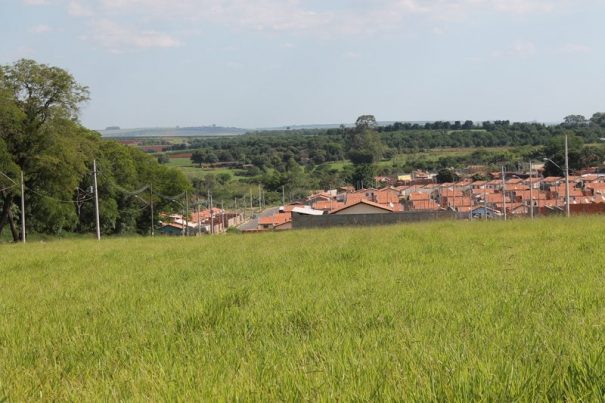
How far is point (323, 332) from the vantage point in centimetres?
441

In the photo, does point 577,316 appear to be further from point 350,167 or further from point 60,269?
point 350,167

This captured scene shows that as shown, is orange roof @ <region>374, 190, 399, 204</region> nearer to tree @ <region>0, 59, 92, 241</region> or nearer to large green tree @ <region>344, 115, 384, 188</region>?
tree @ <region>0, 59, 92, 241</region>

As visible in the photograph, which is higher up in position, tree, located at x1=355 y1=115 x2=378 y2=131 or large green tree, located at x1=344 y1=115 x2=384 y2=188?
tree, located at x1=355 y1=115 x2=378 y2=131

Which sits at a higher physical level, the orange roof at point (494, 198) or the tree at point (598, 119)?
the tree at point (598, 119)

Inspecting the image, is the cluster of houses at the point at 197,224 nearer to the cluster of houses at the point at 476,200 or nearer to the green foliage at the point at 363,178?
the cluster of houses at the point at 476,200

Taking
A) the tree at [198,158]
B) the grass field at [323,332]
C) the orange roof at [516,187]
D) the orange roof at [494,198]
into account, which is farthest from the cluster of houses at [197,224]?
the tree at [198,158]

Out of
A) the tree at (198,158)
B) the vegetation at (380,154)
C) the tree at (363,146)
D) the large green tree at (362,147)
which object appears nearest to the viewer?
the vegetation at (380,154)

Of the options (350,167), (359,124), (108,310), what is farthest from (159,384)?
(359,124)

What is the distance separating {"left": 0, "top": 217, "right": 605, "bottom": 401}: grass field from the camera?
2928 mm

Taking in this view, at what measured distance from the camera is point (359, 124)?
170 m

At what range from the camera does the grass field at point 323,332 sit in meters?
2.93

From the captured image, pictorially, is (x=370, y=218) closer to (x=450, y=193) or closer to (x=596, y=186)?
(x=450, y=193)

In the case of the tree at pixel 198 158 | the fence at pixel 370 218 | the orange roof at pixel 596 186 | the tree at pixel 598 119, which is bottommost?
the orange roof at pixel 596 186

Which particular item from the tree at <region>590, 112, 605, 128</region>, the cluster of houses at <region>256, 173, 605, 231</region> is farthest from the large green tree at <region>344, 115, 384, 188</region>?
the tree at <region>590, 112, 605, 128</region>
